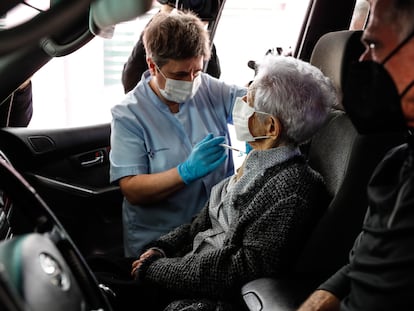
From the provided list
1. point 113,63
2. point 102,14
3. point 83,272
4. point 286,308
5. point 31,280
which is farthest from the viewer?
point 113,63

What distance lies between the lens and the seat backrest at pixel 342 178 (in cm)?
158

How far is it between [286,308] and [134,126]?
915 mm

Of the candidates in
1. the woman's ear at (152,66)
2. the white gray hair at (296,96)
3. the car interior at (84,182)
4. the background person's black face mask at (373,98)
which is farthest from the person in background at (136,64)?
the background person's black face mask at (373,98)

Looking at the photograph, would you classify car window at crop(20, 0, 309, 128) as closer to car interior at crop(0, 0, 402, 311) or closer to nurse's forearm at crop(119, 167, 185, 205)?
car interior at crop(0, 0, 402, 311)

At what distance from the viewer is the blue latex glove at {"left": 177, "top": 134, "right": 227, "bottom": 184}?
6.55ft

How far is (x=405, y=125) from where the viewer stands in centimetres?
113

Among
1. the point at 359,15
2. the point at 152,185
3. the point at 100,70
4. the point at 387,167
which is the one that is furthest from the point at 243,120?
the point at 100,70

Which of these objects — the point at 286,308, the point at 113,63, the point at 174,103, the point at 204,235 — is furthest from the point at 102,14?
the point at 113,63

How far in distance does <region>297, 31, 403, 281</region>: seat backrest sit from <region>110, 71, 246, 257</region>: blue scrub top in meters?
0.60

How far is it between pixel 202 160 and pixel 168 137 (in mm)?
213

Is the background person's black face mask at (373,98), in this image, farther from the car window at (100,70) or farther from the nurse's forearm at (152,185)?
the car window at (100,70)

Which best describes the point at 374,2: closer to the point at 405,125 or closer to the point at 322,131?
the point at 405,125

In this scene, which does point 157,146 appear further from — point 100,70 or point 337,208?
point 100,70

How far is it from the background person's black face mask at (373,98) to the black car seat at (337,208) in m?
0.35
